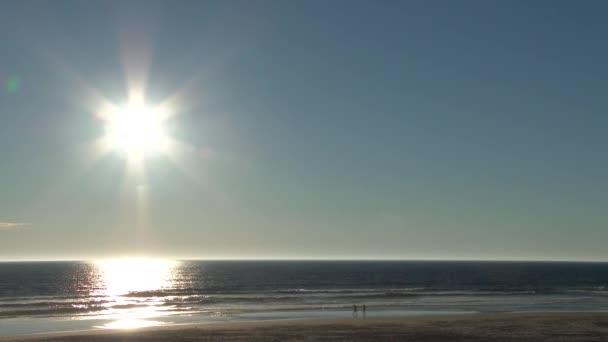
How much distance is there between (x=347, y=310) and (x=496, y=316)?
48.7 ft

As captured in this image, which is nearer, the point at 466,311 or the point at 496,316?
the point at 496,316

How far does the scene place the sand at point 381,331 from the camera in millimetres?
40844

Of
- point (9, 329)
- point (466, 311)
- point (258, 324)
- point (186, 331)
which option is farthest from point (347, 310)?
point (9, 329)

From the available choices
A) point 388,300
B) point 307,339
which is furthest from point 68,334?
point 388,300

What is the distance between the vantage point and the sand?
134 feet

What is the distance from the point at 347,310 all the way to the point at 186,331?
73.3 ft

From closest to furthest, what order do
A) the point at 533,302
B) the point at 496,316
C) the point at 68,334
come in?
the point at 68,334 < the point at 496,316 < the point at 533,302

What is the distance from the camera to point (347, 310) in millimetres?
63125

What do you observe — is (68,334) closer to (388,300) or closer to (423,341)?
(423,341)

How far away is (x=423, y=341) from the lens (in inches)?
1544

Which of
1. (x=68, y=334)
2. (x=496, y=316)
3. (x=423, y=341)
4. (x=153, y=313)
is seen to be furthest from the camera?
(x=153, y=313)

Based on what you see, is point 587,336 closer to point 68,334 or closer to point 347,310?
point 347,310

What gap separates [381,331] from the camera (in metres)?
44.2

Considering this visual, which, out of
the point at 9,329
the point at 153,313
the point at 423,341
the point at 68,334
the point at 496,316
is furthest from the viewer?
the point at 153,313
